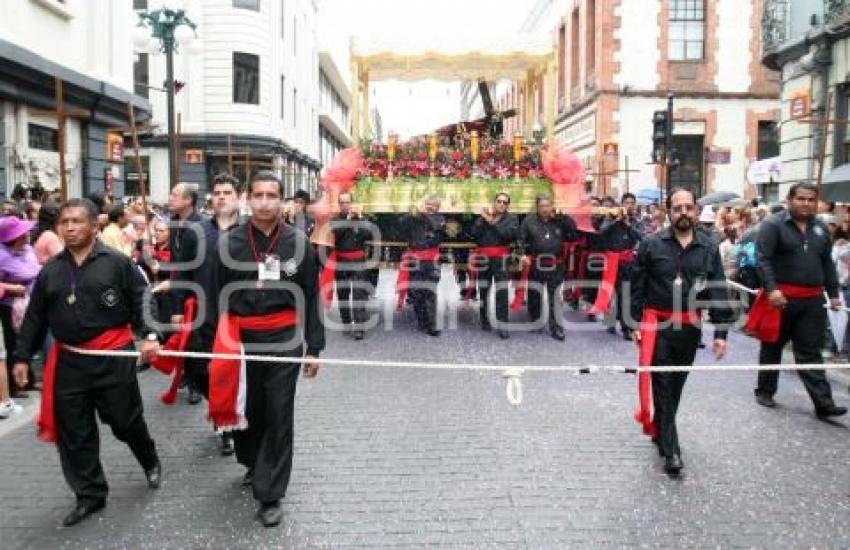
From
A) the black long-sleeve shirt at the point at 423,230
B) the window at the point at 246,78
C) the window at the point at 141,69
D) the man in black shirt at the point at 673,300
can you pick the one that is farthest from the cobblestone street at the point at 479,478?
the window at the point at 141,69

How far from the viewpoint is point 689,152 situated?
92.3 ft

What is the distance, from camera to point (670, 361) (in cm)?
588

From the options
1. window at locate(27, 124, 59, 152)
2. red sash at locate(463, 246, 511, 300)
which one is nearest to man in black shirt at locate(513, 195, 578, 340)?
red sash at locate(463, 246, 511, 300)

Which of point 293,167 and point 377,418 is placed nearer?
point 377,418

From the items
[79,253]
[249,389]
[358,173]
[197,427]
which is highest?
[358,173]

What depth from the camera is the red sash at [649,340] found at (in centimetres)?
585

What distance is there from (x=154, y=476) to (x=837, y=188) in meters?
8.95

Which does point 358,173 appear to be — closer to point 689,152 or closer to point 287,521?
point 287,521

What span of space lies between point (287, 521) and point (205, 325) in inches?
69.8

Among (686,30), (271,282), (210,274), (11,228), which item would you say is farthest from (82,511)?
(686,30)

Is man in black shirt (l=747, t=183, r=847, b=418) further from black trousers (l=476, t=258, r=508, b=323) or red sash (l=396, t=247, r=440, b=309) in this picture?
red sash (l=396, t=247, r=440, b=309)

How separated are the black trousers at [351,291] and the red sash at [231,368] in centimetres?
615

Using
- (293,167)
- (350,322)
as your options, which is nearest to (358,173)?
(350,322)

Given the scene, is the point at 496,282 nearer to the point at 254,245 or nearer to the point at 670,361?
the point at 670,361
